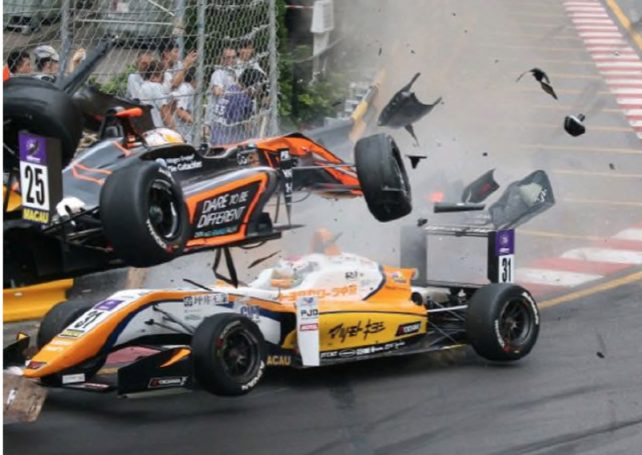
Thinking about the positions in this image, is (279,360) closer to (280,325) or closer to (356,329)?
(280,325)

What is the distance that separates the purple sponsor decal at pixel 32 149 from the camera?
663 centimetres

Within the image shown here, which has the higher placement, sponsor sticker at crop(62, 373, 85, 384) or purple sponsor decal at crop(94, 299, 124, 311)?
purple sponsor decal at crop(94, 299, 124, 311)

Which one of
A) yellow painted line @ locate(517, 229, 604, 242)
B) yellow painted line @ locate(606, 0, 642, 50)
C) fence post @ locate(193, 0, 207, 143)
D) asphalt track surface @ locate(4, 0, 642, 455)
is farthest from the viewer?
yellow painted line @ locate(606, 0, 642, 50)

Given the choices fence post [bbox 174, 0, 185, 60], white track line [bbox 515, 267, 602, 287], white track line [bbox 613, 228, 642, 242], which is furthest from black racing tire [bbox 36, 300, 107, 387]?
white track line [bbox 613, 228, 642, 242]

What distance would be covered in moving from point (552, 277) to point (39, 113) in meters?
6.61

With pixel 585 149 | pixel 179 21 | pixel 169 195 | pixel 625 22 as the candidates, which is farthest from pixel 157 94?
pixel 625 22

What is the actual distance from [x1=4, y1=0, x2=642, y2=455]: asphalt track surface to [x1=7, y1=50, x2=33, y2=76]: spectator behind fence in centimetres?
219

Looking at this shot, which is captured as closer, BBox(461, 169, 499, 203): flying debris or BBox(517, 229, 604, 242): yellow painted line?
BBox(461, 169, 499, 203): flying debris

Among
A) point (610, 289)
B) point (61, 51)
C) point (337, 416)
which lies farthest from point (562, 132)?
point (337, 416)

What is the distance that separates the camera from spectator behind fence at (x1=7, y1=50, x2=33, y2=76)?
424 inches

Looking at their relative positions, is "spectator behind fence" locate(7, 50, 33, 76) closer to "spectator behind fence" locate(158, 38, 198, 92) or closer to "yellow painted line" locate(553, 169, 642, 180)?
"spectator behind fence" locate(158, 38, 198, 92)

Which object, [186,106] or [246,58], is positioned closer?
[186,106]

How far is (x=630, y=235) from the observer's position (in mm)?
13617

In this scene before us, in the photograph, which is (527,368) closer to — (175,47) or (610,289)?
(610,289)
